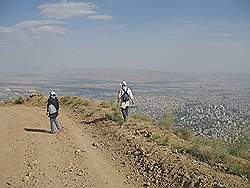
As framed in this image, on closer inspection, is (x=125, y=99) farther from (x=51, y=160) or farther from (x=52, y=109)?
(x=51, y=160)

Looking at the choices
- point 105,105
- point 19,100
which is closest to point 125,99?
point 105,105

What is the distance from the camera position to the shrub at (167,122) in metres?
17.6

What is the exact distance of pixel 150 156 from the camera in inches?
492

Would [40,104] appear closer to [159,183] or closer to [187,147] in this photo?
[187,147]

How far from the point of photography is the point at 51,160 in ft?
39.7

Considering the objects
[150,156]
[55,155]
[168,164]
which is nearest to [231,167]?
[168,164]

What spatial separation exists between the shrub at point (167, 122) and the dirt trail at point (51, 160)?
3.45 meters

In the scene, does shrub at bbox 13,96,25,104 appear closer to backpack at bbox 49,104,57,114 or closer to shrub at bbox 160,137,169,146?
backpack at bbox 49,104,57,114

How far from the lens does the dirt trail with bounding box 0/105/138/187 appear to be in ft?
35.0

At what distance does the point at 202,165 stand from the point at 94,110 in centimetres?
1062

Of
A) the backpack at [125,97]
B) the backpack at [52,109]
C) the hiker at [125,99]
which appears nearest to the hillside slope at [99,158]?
the hiker at [125,99]

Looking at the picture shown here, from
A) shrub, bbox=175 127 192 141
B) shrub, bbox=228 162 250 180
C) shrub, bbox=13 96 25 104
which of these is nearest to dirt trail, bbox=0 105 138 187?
shrub, bbox=228 162 250 180

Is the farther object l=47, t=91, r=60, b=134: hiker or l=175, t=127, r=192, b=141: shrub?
l=175, t=127, r=192, b=141: shrub

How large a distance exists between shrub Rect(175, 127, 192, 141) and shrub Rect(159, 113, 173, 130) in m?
0.80
